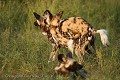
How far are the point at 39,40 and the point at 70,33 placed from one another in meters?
1.00

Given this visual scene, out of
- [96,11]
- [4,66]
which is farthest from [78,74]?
[96,11]

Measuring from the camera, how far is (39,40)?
22.5ft

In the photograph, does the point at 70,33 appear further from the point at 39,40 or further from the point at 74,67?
the point at 74,67

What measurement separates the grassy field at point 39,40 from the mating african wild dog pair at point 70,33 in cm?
20

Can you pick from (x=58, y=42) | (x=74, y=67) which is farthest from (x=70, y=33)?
(x=74, y=67)

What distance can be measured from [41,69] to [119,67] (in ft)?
3.48

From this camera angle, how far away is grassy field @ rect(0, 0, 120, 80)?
564 cm

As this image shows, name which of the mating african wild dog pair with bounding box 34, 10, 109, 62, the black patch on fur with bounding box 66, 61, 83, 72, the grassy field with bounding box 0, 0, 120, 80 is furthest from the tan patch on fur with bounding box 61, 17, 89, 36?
the black patch on fur with bounding box 66, 61, 83, 72

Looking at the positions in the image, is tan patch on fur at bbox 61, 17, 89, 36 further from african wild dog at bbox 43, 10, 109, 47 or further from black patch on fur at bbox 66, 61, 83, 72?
black patch on fur at bbox 66, 61, 83, 72

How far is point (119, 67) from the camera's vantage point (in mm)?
5730

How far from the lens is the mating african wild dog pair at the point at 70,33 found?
5852 mm

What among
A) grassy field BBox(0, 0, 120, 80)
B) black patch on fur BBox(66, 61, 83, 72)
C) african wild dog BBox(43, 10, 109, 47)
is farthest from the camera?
african wild dog BBox(43, 10, 109, 47)

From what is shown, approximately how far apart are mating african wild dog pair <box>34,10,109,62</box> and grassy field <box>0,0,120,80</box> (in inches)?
8.0

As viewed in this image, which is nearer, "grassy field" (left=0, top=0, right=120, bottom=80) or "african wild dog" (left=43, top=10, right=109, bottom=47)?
"grassy field" (left=0, top=0, right=120, bottom=80)
